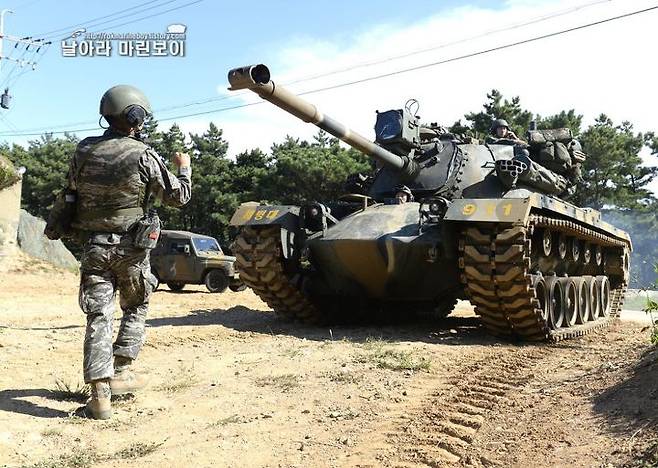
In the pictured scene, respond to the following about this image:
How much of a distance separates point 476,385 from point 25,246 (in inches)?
762

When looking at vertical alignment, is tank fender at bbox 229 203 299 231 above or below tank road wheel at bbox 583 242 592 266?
above

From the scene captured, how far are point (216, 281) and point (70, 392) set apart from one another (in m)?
13.3

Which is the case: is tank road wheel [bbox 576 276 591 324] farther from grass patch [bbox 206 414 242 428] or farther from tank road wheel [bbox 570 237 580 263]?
grass patch [bbox 206 414 242 428]

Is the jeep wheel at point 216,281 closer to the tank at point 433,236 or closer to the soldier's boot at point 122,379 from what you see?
the tank at point 433,236

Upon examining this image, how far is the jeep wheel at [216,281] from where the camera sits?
1780 centimetres

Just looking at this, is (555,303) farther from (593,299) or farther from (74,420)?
(74,420)

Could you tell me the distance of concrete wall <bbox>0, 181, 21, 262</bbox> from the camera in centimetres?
2055

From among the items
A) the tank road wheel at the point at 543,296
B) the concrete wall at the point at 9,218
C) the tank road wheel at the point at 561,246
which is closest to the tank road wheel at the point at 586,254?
the tank road wheel at the point at 561,246

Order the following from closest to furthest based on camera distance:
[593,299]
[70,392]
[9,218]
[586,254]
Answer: [70,392] < [586,254] < [593,299] < [9,218]

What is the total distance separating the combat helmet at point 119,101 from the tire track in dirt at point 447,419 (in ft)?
8.33

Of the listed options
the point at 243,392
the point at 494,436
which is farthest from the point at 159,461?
the point at 494,436

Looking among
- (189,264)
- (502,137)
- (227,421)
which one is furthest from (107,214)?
(189,264)

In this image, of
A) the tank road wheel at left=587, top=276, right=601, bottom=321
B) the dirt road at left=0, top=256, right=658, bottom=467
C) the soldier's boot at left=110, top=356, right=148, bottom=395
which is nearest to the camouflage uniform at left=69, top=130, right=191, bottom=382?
the soldier's boot at left=110, top=356, right=148, bottom=395

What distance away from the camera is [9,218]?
69.2 feet
